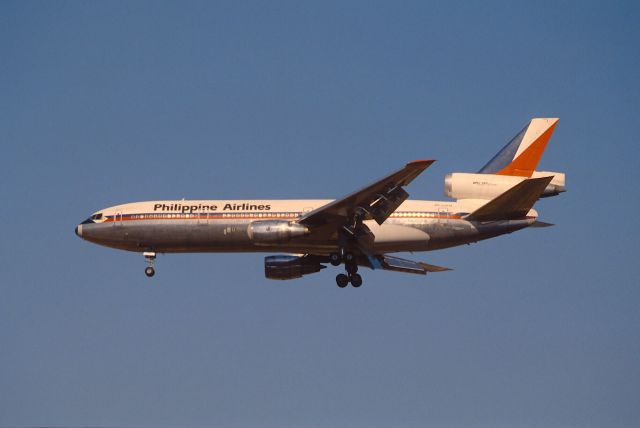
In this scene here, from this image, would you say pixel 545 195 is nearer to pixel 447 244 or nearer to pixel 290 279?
pixel 447 244

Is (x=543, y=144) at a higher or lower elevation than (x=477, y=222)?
higher

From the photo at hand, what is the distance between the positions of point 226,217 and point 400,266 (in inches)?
386

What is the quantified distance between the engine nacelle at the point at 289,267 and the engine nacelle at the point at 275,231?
4.80 metres

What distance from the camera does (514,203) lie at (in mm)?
39281

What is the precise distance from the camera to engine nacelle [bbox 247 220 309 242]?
3975 centimetres

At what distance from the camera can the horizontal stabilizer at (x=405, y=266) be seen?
46250mm

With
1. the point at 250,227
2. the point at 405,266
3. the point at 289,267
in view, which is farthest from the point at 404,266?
the point at 250,227

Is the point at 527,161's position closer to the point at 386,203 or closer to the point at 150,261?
the point at 386,203

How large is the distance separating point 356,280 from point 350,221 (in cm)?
351

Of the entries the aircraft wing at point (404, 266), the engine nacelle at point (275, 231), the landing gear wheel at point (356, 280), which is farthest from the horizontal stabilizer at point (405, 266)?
the engine nacelle at point (275, 231)

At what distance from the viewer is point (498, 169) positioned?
43469 millimetres

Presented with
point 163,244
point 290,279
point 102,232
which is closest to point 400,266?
point 290,279

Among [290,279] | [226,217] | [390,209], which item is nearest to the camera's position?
[390,209]

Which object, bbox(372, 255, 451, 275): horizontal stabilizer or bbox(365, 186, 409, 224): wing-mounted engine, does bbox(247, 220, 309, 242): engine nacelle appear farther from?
Result: bbox(372, 255, 451, 275): horizontal stabilizer
